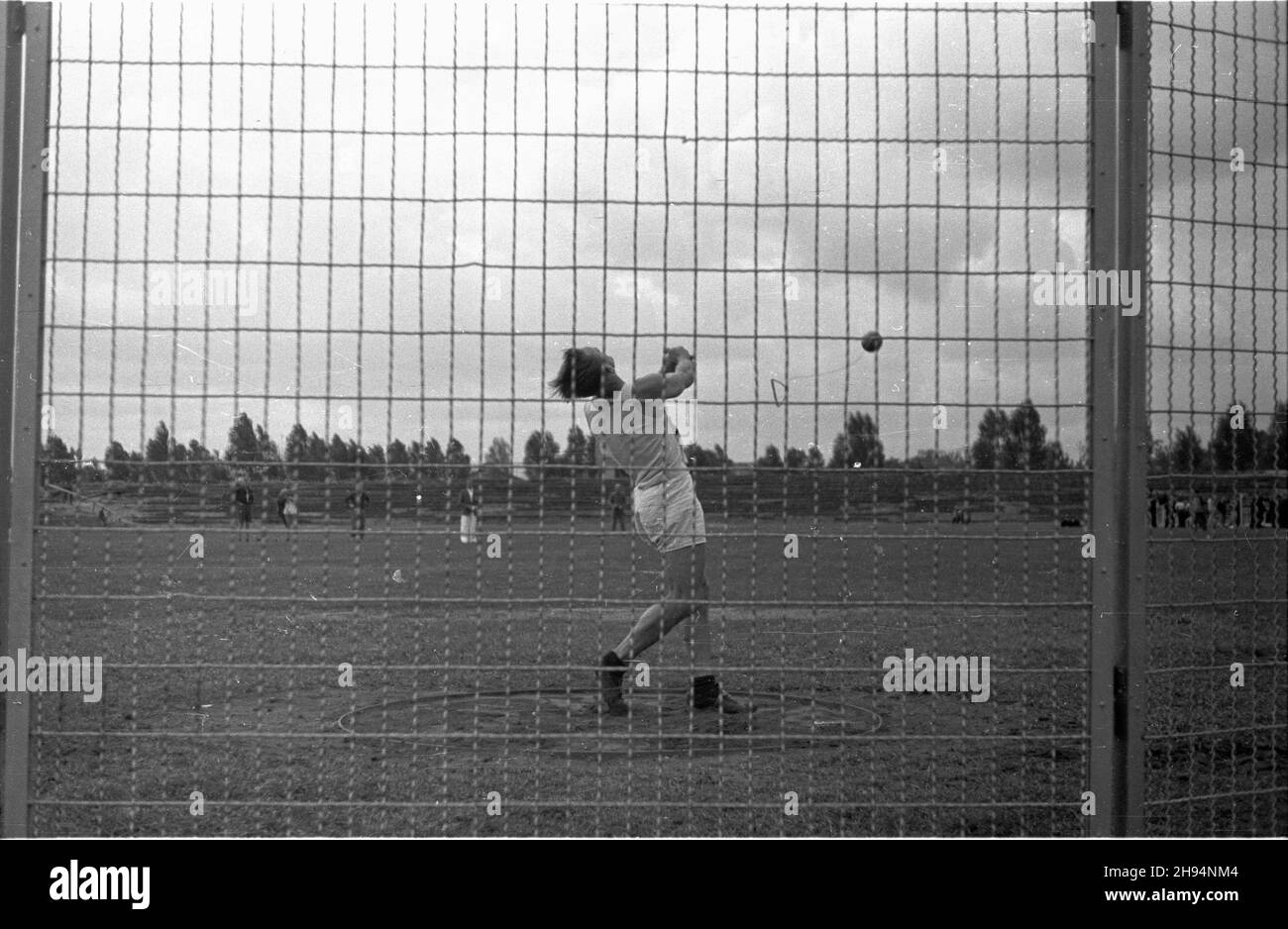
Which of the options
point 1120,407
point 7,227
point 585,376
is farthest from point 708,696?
point 7,227

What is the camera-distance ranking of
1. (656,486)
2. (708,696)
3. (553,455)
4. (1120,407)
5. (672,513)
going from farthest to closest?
(708,696), (656,486), (672,513), (553,455), (1120,407)

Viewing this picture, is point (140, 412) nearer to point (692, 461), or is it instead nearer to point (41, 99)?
point (41, 99)

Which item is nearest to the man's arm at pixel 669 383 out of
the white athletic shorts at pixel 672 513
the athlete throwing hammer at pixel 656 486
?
the athlete throwing hammer at pixel 656 486

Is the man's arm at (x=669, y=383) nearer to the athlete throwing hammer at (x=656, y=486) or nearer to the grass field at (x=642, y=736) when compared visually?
the athlete throwing hammer at (x=656, y=486)

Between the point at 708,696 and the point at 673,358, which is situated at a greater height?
the point at 673,358

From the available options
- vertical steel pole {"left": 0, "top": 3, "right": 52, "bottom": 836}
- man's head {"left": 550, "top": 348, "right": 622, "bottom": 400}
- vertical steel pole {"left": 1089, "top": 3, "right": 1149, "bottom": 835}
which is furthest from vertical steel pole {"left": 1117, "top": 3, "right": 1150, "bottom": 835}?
vertical steel pole {"left": 0, "top": 3, "right": 52, "bottom": 836}

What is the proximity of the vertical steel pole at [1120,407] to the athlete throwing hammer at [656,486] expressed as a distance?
138 centimetres

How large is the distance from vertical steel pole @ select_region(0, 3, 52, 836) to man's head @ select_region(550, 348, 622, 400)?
1.75 m

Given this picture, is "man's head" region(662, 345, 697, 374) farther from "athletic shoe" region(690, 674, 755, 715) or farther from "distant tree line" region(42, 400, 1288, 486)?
"athletic shoe" region(690, 674, 755, 715)

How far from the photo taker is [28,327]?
4.19m

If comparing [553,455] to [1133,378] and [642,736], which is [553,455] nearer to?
[642,736]

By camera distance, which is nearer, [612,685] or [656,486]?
[612,685]

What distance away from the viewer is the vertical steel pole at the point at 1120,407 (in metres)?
4.29

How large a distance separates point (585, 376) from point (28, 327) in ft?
6.28
